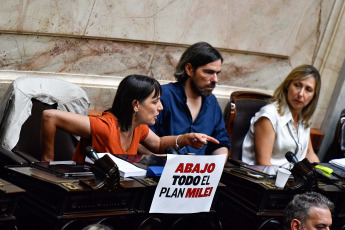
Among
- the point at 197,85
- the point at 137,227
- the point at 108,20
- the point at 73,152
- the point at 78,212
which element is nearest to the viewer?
the point at 78,212

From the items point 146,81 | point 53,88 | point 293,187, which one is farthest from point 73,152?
point 293,187

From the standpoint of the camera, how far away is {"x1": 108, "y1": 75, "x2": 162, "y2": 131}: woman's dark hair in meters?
3.87

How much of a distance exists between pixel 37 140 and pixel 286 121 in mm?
A: 1994

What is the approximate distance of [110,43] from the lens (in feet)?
16.7

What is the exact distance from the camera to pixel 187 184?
3.41m

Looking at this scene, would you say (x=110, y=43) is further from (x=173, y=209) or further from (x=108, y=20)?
(x=173, y=209)

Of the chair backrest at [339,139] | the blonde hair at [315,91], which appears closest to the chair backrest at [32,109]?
the blonde hair at [315,91]

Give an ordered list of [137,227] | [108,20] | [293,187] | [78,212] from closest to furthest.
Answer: [78,212]
[137,227]
[293,187]
[108,20]

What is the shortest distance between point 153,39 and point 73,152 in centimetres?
141

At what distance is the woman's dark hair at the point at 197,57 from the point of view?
4628 mm

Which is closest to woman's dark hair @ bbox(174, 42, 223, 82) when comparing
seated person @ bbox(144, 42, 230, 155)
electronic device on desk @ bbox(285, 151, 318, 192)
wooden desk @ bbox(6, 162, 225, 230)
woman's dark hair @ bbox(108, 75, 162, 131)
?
seated person @ bbox(144, 42, 230, 155)

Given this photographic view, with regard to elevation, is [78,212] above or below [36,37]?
below

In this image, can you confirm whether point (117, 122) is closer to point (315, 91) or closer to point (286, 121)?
point (286, 121)

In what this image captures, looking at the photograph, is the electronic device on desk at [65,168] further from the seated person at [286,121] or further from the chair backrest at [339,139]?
the chair backrest at [339,139]
